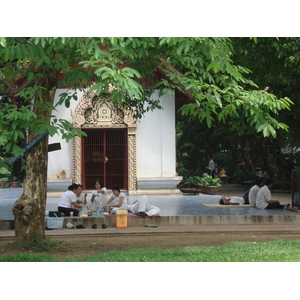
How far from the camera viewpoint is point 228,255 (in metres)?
8.63

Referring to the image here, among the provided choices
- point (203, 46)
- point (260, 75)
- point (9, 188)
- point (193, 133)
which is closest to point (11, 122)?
point (203, 46)

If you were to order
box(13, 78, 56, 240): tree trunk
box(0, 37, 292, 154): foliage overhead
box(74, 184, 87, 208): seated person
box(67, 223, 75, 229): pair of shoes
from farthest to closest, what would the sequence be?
box(74, 184, 87, 208): seated person
box(67, 223, 75, 229): pair of shoes
box(13, 78, 56, 240): tree trunk
box(0, 37, 292, 154): foliage overhead

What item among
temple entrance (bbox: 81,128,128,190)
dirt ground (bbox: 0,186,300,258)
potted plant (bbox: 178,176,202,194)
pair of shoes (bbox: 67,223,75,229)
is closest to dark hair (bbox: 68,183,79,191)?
pair of shoes (bbox: 67,223,75,229)

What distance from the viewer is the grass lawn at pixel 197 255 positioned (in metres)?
8.31

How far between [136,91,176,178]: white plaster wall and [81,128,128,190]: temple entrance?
1.86ft

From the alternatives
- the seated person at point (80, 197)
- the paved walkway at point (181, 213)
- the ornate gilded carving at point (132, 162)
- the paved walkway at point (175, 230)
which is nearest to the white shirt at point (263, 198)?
the paved walkway at point (181, 213)

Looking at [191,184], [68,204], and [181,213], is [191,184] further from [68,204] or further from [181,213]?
[68,204]

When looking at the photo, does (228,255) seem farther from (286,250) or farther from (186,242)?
(186,242)

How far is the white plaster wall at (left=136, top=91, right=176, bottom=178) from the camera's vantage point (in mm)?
19484

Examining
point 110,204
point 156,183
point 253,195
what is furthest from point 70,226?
point 156,183

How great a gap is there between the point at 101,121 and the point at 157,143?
2.10 metres

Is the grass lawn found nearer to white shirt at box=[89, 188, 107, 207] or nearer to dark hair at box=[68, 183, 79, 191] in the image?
dark hair at box=[68, 183, 79, 191]

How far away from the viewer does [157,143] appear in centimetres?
1967

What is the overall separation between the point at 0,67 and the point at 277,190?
15776 mm
